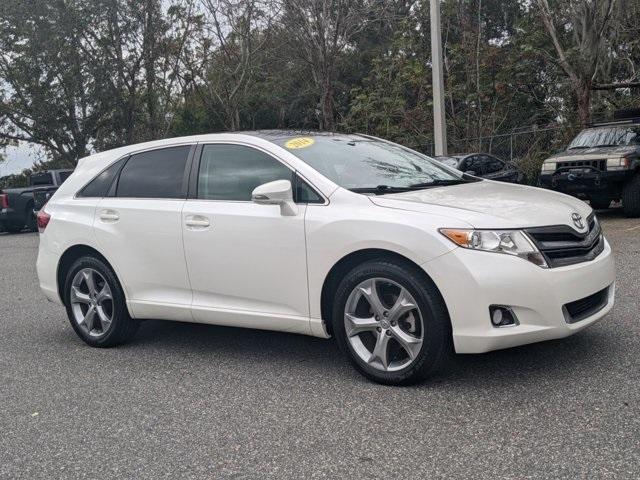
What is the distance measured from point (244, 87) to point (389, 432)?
2292cm

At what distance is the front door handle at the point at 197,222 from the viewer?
4.89 metres

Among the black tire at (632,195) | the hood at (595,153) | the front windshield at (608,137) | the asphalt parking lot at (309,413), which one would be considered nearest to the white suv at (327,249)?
the asphalt parking lot at (309,413)

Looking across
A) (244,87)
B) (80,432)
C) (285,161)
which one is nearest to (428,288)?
(285,161)

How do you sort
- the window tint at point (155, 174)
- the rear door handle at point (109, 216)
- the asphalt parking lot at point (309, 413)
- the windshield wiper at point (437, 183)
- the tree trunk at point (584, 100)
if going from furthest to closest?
the tree trunk at point (584, 100), the rear door handle at point (109, 216), the window tint at point (155, 174), the windshield wiper at point (437, 183), the asphalt parking lot at point (309, 413)

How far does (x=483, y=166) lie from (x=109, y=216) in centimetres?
1053

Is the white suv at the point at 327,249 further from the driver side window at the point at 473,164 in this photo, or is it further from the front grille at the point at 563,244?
the driver side window at the point at 473,164

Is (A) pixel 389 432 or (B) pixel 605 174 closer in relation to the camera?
(A) pixel 389 432

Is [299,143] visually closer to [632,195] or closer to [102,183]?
[102,183]

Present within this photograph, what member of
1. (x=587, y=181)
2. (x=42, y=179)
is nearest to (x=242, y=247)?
(x=587, y=181)

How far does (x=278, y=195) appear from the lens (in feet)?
14.4

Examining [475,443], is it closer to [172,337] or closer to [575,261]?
A: [575,261]

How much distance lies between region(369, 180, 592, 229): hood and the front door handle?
1.27 metres

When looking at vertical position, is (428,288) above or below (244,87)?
below

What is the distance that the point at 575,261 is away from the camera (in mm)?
4102
